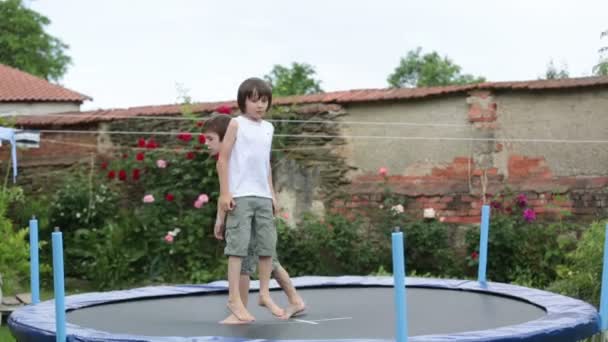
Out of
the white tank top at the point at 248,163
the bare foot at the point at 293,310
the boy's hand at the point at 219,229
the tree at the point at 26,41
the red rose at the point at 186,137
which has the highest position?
the tree at the point at 26,41

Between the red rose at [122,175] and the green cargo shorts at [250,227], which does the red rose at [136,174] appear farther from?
the green cargo shorts at [250,227]

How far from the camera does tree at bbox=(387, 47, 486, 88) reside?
26344 millimetres

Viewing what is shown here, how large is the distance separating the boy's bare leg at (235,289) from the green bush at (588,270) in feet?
7.18

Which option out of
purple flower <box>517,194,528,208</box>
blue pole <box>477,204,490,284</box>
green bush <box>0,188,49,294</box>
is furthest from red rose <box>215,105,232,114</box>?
blue pole <box>477,204,490,284</box>

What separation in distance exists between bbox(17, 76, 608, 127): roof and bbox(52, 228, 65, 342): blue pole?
4162mm

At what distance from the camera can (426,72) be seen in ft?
86.7

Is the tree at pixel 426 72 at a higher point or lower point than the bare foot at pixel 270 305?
higher

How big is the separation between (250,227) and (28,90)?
26.2ft

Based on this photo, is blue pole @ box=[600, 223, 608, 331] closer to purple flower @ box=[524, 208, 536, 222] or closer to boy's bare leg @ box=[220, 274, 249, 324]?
boy's bare leg @ box=[220, 274, 249, 324]

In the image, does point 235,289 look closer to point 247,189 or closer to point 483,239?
point 247,189

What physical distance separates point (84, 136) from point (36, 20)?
39.1 ft

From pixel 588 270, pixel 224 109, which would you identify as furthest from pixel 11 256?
pixel 588 270

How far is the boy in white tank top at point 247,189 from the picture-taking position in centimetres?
332

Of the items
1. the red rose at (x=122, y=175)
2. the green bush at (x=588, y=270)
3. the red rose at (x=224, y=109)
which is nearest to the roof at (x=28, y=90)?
the red rose at (x=122, y=175)
